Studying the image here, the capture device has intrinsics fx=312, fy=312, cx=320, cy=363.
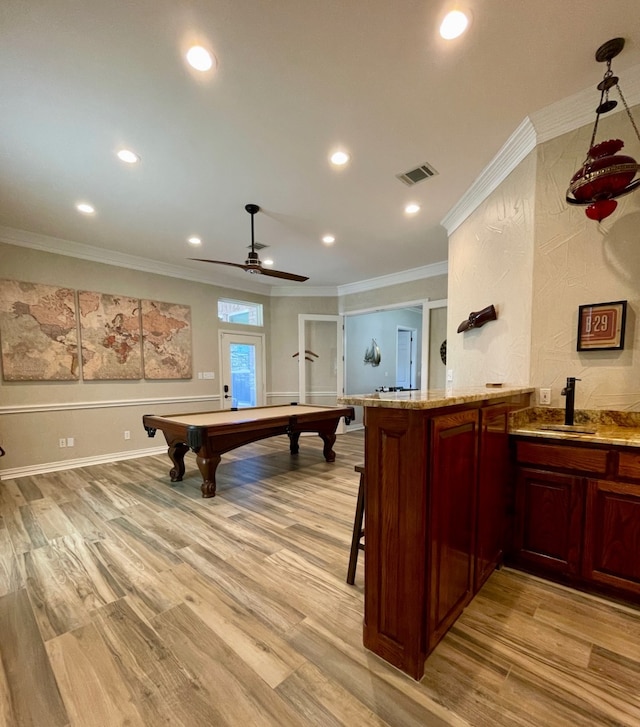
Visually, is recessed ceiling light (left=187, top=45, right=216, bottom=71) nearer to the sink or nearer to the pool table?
the pool table

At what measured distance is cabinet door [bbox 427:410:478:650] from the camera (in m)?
1.27

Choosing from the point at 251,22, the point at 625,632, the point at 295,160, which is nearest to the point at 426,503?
the point at 625,632

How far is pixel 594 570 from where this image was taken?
169 cm

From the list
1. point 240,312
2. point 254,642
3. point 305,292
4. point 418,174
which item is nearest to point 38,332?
point 240,312

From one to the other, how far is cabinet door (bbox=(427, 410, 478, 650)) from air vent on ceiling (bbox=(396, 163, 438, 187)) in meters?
2.18

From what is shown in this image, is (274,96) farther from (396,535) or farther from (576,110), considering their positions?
(396,535)

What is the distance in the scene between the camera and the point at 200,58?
1.66m

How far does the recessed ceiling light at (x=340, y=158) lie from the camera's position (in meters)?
2.43

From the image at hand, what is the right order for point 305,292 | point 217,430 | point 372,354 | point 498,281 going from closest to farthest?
point 498,281 < point 217,430 < point 305,292 < point 372,354

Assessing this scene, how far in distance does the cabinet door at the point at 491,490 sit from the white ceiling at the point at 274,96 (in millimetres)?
1904

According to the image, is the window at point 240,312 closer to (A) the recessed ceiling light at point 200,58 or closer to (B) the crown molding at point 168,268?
(B) the crown molding at point 168,268

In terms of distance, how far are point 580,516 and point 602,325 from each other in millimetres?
1146

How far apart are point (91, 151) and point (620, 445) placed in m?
3.96

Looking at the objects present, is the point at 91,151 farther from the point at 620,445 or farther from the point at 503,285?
the point at 620,445
